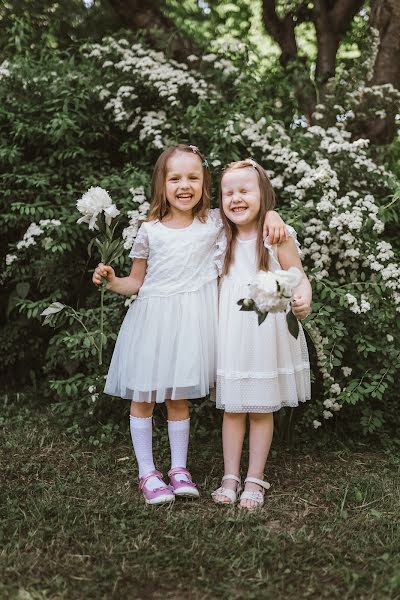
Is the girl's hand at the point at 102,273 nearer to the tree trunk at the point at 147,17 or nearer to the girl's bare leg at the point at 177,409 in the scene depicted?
the girl's bare leg at the point at 177,409

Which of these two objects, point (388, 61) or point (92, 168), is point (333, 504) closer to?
point (92, 168)

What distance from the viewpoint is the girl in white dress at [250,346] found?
285 centimetres

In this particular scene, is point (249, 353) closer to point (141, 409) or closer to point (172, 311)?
point (172, 311)

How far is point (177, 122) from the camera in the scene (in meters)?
4.46

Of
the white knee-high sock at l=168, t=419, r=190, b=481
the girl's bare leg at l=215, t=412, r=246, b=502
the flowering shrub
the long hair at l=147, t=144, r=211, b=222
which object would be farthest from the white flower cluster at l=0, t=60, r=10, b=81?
the girl's bare leg at l=215, t=412, r=246, b=502

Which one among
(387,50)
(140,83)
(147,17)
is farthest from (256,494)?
(147,17)

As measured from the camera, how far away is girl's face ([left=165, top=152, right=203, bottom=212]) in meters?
2.99

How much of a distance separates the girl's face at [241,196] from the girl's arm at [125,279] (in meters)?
0.48

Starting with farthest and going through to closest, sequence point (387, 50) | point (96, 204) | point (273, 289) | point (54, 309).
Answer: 1. point (387, 50)
2. point (54, 309)
3. point (96, 204)
4. point (273, 289)

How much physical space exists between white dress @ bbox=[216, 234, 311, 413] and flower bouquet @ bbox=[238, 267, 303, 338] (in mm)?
507

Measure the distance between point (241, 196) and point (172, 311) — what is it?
60 centimetres

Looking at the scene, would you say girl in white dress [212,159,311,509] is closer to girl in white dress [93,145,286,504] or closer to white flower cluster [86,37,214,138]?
girl in white dress [93,145,286,504]

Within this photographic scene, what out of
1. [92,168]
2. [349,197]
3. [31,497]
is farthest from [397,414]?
[92,168]

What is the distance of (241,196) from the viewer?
9.62ft
